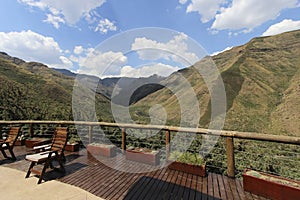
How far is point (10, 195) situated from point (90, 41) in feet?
26.8

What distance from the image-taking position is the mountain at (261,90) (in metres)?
41.4

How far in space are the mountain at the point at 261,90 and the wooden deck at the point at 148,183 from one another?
24956 millimetres

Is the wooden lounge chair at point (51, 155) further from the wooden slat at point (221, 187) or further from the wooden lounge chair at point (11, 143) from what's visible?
the wooden slat at point (221, 187)

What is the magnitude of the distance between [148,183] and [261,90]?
66483 millimetres

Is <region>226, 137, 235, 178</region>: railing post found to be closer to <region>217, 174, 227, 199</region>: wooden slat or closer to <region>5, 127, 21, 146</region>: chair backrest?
<region>217, 174, 227, 199</region>: wooden slat

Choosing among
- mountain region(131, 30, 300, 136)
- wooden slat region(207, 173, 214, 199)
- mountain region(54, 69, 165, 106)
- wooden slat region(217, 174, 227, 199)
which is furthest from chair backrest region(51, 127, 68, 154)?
mountain region(131, 30, 300, 136)

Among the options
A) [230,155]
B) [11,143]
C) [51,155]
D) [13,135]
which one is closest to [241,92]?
[230,155]

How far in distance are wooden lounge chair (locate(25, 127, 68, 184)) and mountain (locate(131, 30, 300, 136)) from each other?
24870mm

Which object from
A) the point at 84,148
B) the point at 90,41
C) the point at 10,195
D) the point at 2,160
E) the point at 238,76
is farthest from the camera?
the point at 238,76

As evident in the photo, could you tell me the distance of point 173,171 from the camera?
136 inches

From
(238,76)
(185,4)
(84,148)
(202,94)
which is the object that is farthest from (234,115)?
(84,148)

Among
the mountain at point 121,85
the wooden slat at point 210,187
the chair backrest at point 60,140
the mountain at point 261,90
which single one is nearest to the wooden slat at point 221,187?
the wooden slat at point 210,187

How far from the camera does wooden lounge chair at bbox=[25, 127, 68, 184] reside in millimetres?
3168

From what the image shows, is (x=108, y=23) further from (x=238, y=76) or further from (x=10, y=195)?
(x=238, y=76)
